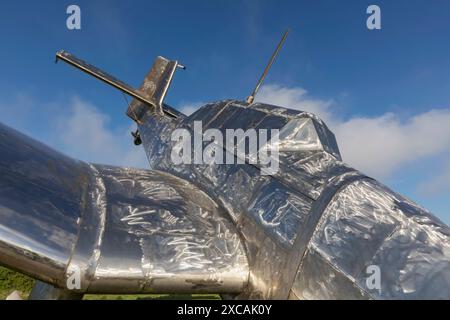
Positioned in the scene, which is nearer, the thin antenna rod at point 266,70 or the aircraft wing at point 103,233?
the aircraft wing at point 103,233

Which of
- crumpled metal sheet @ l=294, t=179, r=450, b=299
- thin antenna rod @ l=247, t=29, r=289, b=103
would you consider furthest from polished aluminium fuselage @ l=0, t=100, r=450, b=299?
thin antenna rod @ l=247, t=29, r=289, b=103

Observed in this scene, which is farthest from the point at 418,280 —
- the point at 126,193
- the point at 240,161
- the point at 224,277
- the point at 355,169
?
the point at 126,193

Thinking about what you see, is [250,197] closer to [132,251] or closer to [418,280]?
[132,251]

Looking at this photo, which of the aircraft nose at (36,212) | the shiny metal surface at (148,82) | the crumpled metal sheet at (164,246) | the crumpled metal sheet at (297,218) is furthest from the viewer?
the shiny metal surface at (148,82)

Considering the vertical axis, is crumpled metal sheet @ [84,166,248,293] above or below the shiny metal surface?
below

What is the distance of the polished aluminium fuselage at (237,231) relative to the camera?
2.23 metres

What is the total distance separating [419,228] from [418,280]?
41cm

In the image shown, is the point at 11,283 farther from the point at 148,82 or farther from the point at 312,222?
the point at 312,222

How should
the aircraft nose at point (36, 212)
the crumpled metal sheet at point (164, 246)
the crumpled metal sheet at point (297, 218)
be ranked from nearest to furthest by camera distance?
the aircraft nose at point (36, 212), the crumpled metal sheet at point (297, 218), the crumpled metal sheet at point (164, 246)

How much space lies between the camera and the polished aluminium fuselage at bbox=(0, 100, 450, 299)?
223 centimetres

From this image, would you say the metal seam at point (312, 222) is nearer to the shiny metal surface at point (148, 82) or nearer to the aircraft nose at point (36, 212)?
the aircraft nose at point (36, 212)

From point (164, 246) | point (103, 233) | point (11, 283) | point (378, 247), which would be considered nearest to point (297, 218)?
point (378, 247)

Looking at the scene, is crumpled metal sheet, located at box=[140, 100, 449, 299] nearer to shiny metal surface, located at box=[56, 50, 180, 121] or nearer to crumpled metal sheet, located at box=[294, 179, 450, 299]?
crumpled metal sheet, located at box=[294, 179, 450, 299]

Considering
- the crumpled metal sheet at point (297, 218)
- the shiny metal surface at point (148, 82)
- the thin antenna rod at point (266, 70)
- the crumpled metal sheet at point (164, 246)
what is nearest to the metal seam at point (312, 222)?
the crumpled metal sheet at point (297, 218)
